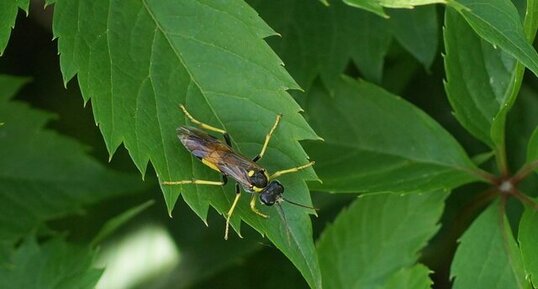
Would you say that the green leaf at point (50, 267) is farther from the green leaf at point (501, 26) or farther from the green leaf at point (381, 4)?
the green leaf at point (501, 26)

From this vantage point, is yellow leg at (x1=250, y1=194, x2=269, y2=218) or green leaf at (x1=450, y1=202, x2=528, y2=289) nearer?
yellow leg at (x1=250, y1=194, x2=269, y2=218)

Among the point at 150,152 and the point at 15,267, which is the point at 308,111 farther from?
the point at 15,267

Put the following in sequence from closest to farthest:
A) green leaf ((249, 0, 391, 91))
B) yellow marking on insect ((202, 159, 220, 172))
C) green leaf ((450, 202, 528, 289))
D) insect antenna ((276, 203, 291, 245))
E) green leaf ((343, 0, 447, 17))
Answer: green leaf ((343, 0, 447, 17)), insect antenna ((276, 203, 291, 245)), yellow marking on insect ((202, 159, 220, 172)), green leaf ((450, 202, 528, 289)), green leaf ((249, 0, 391, 91))

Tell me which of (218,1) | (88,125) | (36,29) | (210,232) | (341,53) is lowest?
(210,232)

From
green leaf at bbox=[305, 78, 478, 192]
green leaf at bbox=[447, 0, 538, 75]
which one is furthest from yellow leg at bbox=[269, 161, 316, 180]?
green leaf at bbox=[447, 0, 538, 75]

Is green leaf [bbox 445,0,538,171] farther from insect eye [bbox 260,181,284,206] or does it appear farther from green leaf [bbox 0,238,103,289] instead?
green leaf [bbox 0,238,103,289]

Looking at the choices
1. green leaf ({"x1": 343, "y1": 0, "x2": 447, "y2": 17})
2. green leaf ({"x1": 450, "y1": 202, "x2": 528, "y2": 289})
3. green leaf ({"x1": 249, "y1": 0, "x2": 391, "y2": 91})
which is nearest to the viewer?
green leaf ({"x1": 343, "y1": 0, "x2": 447, "y2": 17})

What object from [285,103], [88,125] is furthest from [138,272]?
[285,103]
